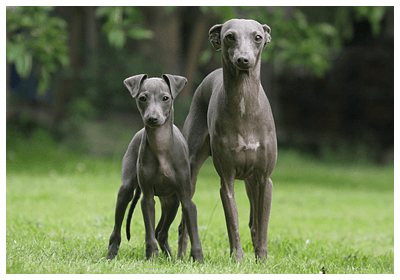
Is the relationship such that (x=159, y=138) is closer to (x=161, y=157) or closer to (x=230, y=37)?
(x=161, y=157)

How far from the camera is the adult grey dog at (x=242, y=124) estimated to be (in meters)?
3.98

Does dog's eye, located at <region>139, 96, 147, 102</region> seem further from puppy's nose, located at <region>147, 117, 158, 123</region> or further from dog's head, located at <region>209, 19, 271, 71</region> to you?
dog's head, located at <region>209, 19, 271, 71</region>

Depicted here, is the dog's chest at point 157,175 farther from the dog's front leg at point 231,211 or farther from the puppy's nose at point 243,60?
the puppy's nose at point 243,60

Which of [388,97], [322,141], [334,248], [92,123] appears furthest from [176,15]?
[334,248]

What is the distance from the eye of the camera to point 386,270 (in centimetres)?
513

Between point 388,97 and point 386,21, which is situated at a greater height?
point 386,21

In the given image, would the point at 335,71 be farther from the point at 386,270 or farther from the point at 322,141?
the point at 386,270

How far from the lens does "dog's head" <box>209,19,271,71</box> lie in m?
3.83

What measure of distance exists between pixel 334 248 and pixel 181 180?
9.29ft

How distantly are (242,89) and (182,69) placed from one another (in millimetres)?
10983

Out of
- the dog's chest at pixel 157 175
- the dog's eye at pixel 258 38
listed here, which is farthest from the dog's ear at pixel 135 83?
the dog's eye at pixel 258 38

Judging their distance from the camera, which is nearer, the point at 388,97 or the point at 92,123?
the point at 92,123

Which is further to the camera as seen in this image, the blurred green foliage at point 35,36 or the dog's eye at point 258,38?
the blurred green foliage at point 35,36

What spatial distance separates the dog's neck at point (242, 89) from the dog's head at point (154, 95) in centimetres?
44
